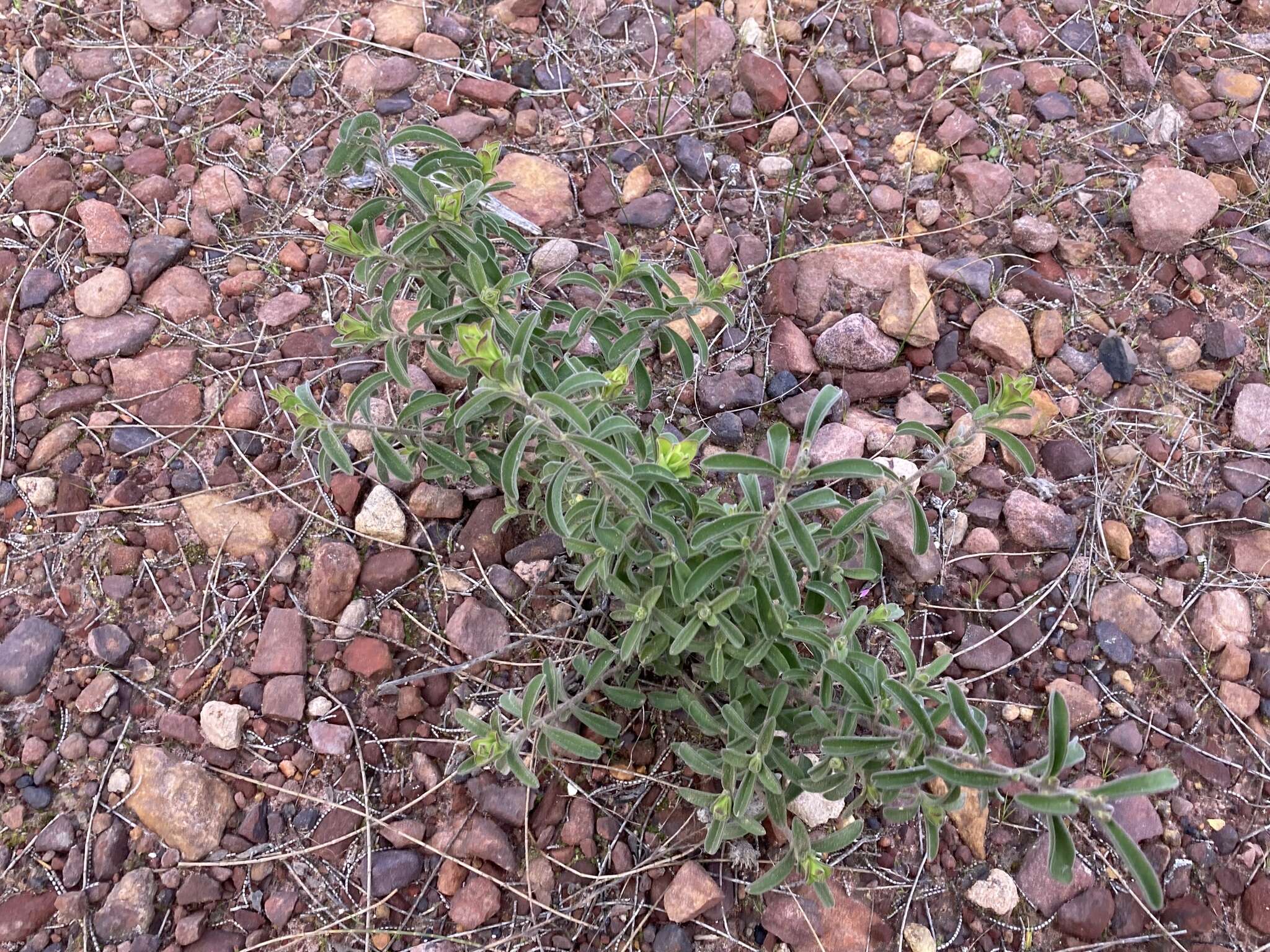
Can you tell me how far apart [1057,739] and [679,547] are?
0.99 metres

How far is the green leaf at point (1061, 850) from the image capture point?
1913 mm

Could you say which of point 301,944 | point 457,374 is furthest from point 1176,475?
point 301,944

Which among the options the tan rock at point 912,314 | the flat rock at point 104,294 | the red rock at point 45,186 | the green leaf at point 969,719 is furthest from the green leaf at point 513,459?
the red rock at point 45,186

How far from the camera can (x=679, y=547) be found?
8.07 ft

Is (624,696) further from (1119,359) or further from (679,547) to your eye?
(1119,359)

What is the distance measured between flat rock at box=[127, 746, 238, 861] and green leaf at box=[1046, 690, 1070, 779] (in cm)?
235

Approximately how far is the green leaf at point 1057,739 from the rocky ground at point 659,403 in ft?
3.39

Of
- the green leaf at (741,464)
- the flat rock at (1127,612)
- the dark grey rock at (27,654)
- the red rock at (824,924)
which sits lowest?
the red rock at (824,924)

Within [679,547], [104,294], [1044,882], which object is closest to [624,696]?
[679,547]

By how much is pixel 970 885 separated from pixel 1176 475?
1693 mm

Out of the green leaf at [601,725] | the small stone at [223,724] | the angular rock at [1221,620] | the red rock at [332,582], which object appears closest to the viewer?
the green leaf at [601,725]

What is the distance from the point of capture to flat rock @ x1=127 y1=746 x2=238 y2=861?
2.82 meters

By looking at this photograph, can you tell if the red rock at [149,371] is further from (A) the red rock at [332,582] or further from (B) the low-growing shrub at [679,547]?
(B) the low-growing shrub at [679,547]

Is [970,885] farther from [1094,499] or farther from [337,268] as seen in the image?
[337,268]
